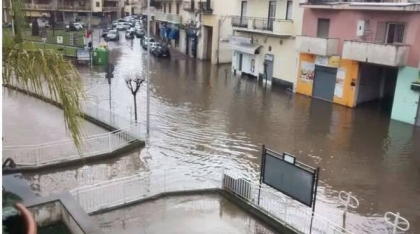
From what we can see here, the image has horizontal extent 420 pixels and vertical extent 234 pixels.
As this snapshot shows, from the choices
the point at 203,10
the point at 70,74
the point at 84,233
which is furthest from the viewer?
the point at 203,10

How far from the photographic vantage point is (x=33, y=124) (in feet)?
59.1

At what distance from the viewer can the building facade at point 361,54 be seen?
20.9 metres

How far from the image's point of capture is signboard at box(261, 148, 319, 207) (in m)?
9.94

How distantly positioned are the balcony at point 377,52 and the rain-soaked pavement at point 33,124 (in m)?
13.1

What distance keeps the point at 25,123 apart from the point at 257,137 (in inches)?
370

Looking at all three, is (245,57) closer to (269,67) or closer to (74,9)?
(269,67)

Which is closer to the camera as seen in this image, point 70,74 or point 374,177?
point 70,74

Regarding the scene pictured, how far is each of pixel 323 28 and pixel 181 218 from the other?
61.4ft

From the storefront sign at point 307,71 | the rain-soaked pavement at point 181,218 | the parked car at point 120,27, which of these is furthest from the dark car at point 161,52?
the parked car at point 120,27

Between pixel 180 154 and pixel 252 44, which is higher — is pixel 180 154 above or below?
below

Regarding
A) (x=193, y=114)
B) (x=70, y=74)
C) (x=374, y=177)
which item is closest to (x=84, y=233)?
(x=70, y=74)

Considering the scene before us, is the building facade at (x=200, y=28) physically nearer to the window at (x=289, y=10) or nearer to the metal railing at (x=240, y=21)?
the metal railing at (x=240, y=21)

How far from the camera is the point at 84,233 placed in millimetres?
7895

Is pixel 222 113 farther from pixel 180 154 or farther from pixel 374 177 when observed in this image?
pixel 374 177
